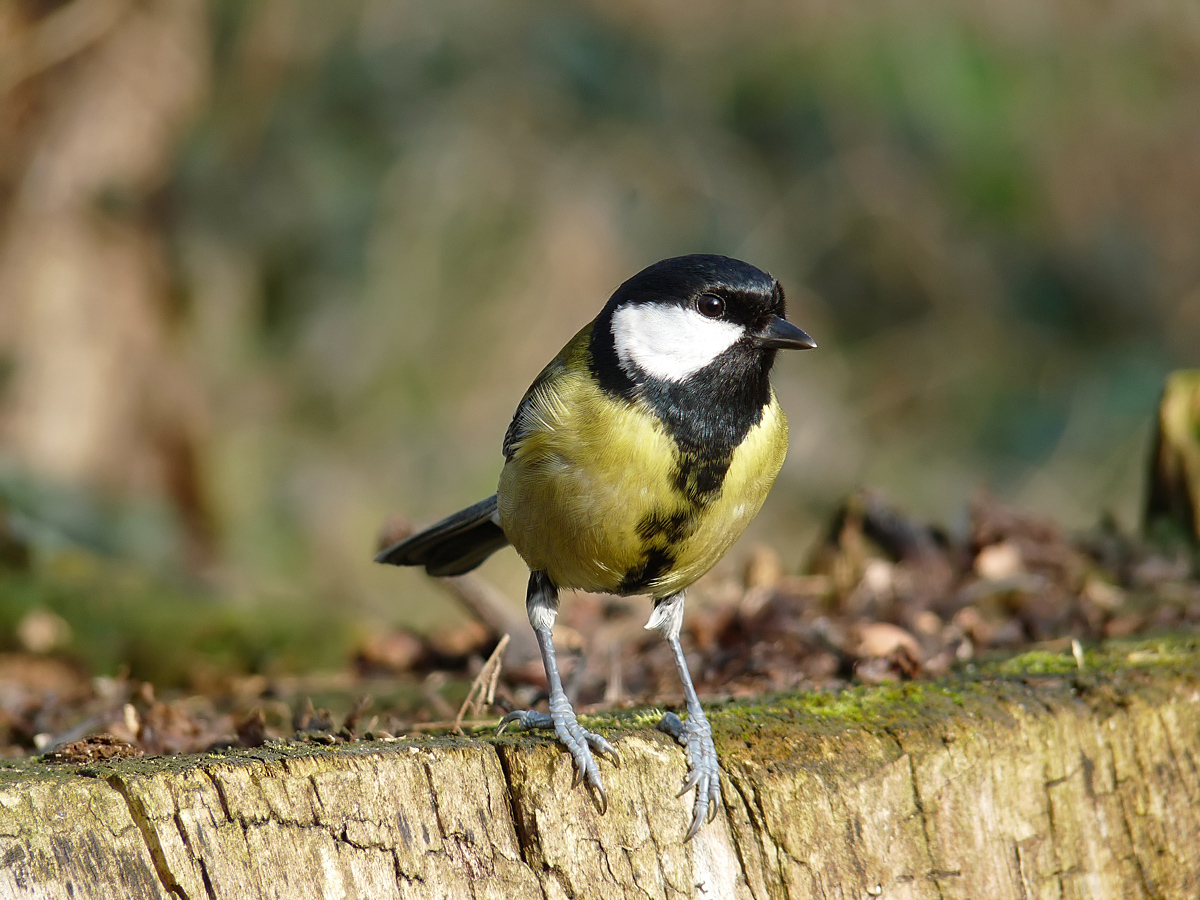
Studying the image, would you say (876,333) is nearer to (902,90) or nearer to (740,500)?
(902,90)

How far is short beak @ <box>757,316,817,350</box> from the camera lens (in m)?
2.53

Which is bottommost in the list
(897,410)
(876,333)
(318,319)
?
(897,410)

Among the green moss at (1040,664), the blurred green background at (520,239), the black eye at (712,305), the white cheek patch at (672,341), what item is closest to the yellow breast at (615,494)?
the white cheek patch at (672,341)

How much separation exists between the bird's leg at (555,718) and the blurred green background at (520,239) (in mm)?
2173

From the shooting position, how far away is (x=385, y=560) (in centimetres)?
311

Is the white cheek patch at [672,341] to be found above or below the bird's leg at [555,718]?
above

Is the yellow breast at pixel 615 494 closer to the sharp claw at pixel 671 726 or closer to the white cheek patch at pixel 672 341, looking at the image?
the white cheek patch at pixel 672 341

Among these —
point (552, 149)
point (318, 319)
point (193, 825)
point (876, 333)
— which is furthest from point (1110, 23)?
point (193, 825)

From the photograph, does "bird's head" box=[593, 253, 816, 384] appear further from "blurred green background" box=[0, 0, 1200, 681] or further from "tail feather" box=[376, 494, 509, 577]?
"blurred green background" box=[0, 0, 1200, 681]

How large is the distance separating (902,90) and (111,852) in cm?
889

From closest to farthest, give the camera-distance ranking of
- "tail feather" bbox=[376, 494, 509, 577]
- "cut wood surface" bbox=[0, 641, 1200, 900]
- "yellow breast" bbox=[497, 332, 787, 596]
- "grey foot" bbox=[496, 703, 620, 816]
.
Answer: "cut wood surface" bbox=[0, 641, 1200, 900]
"grey foot" bbox=[496, 703, 620, 816]
"yellow breast" bbox=[497, 332, 787, 596]
"tail feather" bbox=[376, 494, 509, 577]

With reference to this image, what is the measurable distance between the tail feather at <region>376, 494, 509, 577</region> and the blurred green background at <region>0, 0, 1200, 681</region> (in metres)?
1.64

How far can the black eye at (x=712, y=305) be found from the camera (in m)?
2.55

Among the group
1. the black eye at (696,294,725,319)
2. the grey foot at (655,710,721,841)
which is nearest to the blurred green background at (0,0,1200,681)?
the black eye at (696,294,725,319)
